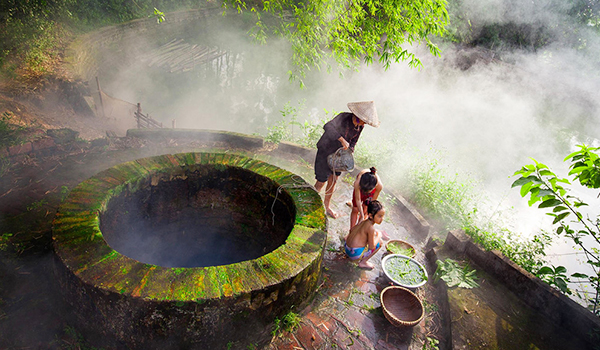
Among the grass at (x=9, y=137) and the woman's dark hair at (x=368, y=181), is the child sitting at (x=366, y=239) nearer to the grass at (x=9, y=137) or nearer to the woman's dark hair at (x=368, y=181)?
the woman's dark hair at (x=368, y=181)

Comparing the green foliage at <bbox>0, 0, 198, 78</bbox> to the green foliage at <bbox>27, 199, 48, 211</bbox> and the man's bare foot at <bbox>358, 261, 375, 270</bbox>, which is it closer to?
the green foliage at <bbox>27, 199, 48, 211</bbox>

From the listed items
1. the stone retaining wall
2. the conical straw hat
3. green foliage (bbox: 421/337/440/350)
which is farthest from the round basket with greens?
the conical straw hat

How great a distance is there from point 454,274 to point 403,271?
676mm

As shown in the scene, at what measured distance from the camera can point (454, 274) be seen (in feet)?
12.7

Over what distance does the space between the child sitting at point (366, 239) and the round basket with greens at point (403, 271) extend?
241 mm

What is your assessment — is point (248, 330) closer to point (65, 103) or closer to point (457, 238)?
point (457, 238)

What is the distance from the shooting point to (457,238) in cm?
426

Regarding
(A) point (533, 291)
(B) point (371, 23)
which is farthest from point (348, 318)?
(B) point (371, 23)

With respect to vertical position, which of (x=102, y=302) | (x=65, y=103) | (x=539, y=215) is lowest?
(x=539, y=215)

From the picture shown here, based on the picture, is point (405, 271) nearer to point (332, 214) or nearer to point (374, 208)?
point (374, 208)

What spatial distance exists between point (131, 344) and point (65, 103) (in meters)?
8.84

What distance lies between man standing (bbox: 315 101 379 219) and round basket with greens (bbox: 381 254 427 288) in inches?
59.3

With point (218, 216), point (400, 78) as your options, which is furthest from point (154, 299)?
point (400, 78)

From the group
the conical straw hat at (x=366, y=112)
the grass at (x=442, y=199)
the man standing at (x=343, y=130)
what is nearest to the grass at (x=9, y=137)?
the grass at (x=442, y=199)
